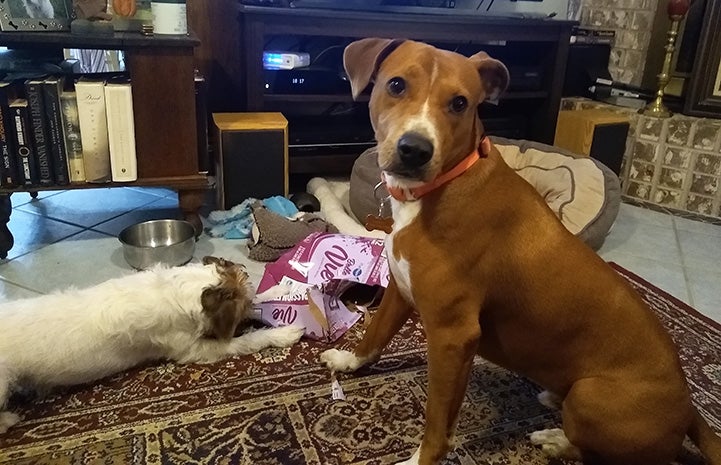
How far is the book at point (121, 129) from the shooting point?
89.5 inches

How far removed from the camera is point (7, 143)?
2.22 metres

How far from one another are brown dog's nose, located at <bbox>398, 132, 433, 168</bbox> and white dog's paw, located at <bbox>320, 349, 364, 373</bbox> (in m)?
0.73

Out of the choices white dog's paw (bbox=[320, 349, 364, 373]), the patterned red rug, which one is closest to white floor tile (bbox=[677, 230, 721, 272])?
the patterned red rug

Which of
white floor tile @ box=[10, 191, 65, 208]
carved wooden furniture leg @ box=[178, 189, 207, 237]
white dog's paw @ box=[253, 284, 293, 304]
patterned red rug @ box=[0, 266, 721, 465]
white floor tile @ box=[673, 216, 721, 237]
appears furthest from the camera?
white floor tile @ box=[673, 216, 721, 237]

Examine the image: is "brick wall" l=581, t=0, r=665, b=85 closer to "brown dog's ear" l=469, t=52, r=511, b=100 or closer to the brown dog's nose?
"brown dog's ear" l=469, t=52, r=511, b=100

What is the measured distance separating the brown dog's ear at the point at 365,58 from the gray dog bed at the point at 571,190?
1.16 meters

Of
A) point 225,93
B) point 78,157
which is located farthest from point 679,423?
point 225,93

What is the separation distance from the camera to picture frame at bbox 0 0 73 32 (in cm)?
212

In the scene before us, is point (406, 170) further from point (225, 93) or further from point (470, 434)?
point (225, 93)

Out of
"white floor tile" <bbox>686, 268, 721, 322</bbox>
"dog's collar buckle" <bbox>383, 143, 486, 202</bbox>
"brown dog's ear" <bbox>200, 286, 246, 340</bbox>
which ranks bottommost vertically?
"white floor tile" <bbox>686, 268, 721, 322</bbox>

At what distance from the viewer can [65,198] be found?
295 cm

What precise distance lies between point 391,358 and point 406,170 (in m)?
0.79

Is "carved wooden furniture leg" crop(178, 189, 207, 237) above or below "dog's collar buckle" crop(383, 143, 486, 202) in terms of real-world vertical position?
below

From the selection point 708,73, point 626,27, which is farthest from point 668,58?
point 626,27
